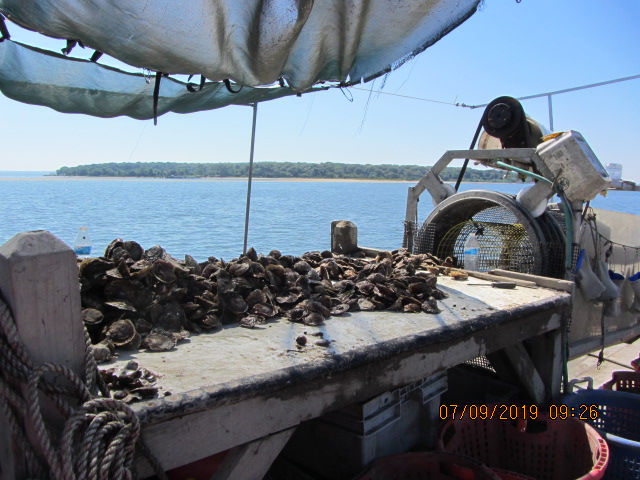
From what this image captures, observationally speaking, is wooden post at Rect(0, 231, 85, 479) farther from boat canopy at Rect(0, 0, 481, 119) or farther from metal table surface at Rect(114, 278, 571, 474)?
boat canopy at Rect(0, 0, 481, 119)

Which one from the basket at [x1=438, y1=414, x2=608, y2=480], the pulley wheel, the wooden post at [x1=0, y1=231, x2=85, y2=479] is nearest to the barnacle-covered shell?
the wooden post at [x1=0, y1=231, x2=85, y2=479]

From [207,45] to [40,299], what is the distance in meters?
2.06

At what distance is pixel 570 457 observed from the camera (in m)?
3.66

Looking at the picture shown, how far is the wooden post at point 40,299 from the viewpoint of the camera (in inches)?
61.9

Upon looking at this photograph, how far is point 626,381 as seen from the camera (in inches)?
192

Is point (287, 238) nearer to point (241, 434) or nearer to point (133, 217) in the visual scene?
point (133, 217)

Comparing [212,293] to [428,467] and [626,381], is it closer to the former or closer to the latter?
[428,467]

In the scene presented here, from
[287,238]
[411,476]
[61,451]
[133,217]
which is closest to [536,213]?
[411,476]

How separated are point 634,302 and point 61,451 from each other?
708 cm

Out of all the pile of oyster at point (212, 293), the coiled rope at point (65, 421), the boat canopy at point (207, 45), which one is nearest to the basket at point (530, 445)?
the pile of oyster at point (212, 293)

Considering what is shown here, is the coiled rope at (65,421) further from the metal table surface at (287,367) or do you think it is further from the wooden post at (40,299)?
the metal table surface at (287,367)

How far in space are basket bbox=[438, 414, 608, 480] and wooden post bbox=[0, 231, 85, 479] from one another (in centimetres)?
266

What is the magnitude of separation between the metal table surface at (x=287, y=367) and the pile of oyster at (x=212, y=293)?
10 cm

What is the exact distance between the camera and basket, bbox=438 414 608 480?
3562mm
